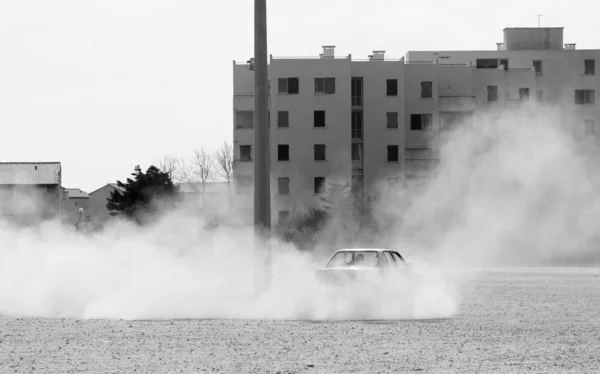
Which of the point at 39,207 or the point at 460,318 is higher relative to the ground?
the point at 39,207

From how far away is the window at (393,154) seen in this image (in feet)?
313

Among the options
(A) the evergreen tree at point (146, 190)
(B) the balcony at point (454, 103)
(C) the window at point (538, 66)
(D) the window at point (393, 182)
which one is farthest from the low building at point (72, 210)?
(C) the window at point (538, 66)

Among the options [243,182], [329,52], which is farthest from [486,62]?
[243,182]

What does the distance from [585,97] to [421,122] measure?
1894 centimetres

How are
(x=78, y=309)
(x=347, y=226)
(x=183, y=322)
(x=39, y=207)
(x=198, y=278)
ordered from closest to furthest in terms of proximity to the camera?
1. (x=183, y=322)
2. (x=78, y=309)
3. (x=198, y=278)
4. (x=39, y=207)
5. (x=347, y=226)

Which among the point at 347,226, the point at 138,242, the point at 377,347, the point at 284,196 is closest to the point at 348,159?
the point at 284,196

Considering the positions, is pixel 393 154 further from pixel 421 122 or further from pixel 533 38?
pixel 533 38

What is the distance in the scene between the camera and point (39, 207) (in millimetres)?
39250

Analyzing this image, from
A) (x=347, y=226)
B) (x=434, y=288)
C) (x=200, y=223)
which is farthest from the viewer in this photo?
(x=347, y=226)

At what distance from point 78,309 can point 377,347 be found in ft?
32.1

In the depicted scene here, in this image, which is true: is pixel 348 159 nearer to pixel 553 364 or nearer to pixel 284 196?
pixel 284 196

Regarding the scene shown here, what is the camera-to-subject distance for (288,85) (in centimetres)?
9300

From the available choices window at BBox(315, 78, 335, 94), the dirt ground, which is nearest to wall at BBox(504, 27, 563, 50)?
window at BBox(315, 78, 335, 94)

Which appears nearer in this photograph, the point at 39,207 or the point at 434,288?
the point at 434,288
